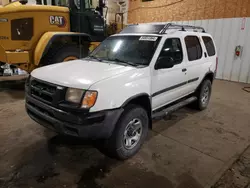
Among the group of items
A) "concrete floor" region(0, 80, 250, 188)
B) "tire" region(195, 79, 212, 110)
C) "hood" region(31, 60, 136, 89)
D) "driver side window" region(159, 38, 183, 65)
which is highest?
"driver side window" region(159, 38, 183, 65)

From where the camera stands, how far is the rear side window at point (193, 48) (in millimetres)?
3660

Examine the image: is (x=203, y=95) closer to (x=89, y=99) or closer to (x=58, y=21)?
(x=89, y=99)

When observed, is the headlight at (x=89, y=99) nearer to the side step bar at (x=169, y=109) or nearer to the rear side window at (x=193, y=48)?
the side step bar at (x=169, y=109)

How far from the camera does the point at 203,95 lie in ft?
14.9

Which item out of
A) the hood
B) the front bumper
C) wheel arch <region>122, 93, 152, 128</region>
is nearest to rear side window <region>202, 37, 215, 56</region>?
wheel arch <region>122, 93, 152, 128</region>

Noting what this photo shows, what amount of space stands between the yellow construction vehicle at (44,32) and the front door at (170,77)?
3202 millimetres

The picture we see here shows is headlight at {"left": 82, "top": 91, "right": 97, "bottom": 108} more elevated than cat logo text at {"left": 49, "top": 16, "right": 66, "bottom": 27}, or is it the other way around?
cat logo text at {"left": 49, "top": 16, "right": 66, "bottom": 27}

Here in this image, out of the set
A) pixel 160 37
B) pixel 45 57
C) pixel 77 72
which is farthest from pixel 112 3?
pixel 77 72

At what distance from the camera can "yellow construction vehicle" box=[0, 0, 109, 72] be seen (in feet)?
16.1

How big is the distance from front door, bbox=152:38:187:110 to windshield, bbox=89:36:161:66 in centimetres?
19

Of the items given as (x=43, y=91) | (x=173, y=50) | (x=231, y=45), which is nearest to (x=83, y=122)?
(x=43, y=91)

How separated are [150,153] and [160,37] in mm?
1832

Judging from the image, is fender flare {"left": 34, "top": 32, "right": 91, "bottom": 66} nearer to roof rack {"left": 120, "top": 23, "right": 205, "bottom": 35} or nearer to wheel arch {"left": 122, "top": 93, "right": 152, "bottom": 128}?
roof rack {"left": 120, "top": 23, "right": 205, "bottom": 35}

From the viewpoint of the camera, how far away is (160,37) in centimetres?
304
